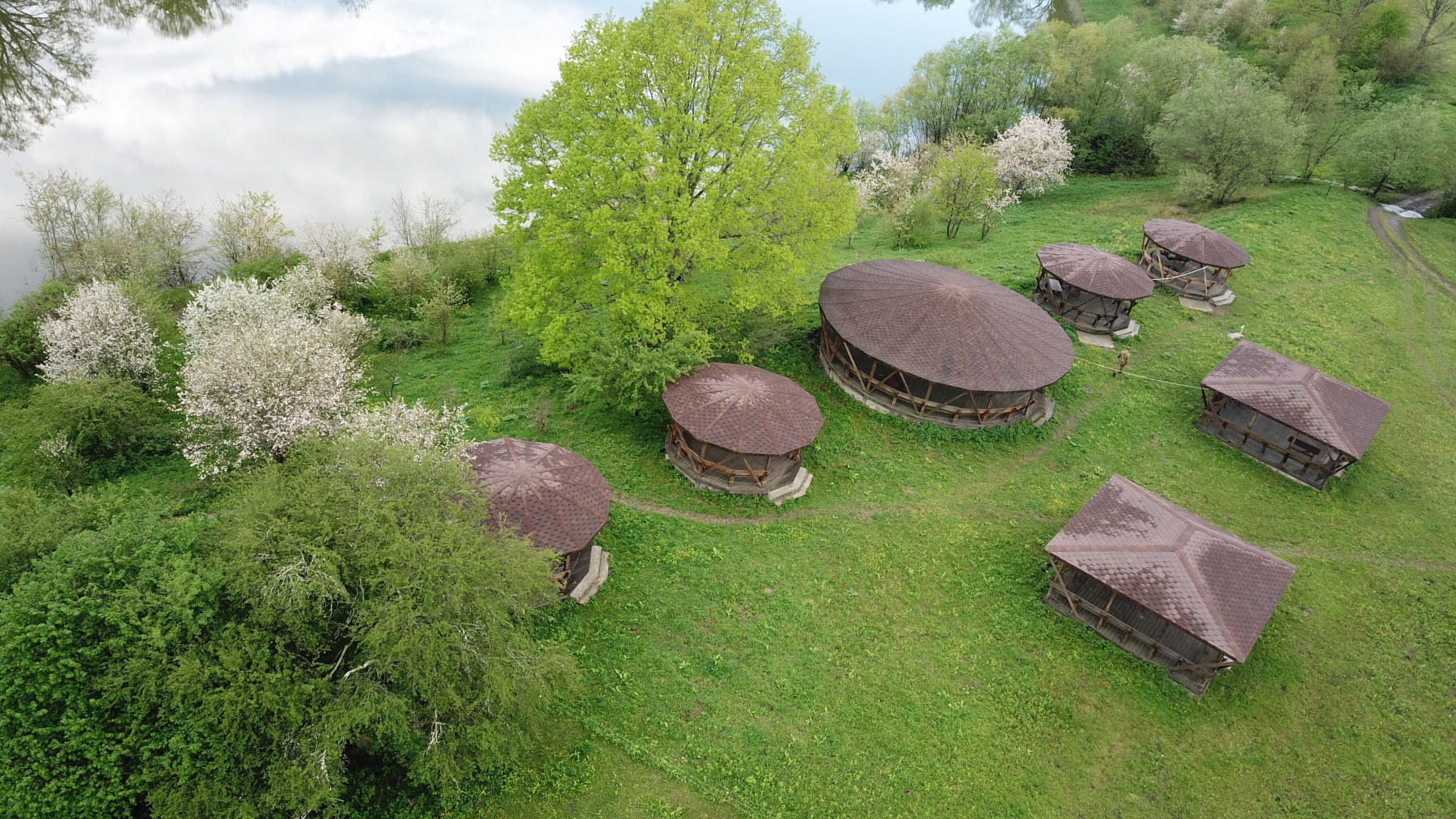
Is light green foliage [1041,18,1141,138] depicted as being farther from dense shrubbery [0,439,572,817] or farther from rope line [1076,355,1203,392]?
dense shrubbery [0,439,572,817]

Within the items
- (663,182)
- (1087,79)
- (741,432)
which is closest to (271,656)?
(741,432)

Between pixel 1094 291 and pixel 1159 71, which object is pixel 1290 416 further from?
pixel 1159 71

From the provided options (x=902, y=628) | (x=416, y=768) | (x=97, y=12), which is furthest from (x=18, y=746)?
(x=97, y=12)

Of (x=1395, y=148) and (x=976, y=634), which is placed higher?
(x=1395, y=148)

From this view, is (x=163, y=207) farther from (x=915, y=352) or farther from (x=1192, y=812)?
(x=1192, y=812)

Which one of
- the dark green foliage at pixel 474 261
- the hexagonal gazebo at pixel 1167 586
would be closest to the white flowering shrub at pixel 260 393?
the dark green foliage at pixel 474 261

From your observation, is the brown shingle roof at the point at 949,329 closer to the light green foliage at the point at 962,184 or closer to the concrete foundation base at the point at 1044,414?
the concrete foundation base at the point at 1044,414
